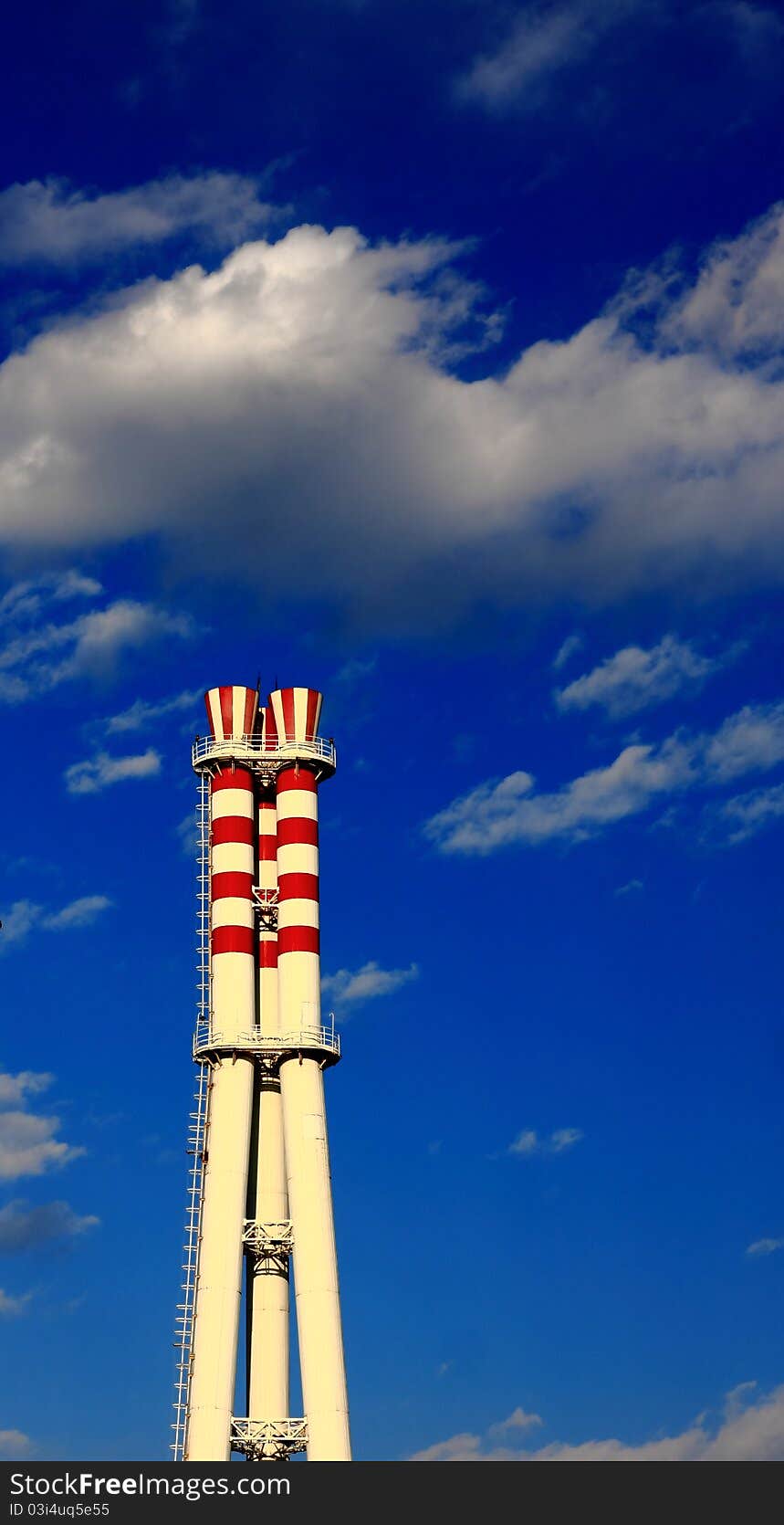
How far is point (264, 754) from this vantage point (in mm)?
118750

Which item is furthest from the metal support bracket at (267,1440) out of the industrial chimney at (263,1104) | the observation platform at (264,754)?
the observation platform at (264,754)

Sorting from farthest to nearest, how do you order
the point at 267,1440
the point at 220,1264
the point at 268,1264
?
1. the point at 268,1264
2. the point at 220,1264
3. the point at 267,1440

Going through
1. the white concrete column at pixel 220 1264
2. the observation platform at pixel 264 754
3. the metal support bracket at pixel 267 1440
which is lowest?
the metal support bracket at pixel 267 1440

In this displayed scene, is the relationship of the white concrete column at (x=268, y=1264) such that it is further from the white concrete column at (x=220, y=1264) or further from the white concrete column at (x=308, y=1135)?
the white concrete column at (x=220, y=1264)

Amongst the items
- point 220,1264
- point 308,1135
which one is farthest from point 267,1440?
point 308,1135

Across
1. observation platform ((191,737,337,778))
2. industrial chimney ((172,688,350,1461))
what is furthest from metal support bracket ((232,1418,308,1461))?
observation platform ((191,737,337,778))

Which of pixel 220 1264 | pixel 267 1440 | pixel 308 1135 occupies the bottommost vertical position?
pixel 267 1440

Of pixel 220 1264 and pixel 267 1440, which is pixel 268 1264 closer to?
pixel 220 1264

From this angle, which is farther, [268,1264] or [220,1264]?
[268,1264]

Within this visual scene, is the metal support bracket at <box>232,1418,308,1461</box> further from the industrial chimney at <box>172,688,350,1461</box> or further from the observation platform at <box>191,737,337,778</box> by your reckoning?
the observation platform at <box>191,737,337,778</box>

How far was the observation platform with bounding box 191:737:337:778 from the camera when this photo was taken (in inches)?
4658

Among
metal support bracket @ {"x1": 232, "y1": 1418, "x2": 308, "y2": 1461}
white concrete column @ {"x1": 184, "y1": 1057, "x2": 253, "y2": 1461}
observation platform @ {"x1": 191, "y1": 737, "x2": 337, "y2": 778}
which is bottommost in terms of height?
metal support bracket @ {"x1": 232, "y1": 1418, "x2": 308, "y2": 1461}

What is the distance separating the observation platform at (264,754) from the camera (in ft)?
388
